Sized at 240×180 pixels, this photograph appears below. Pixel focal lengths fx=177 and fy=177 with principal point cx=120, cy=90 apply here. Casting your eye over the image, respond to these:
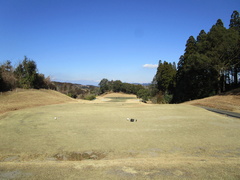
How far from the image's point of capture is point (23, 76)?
2630 centimetres

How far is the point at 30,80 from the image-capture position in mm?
26250

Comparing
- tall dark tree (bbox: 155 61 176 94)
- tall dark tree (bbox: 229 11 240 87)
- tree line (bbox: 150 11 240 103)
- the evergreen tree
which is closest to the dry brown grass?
tree line (bbox: 150 11 240 103)

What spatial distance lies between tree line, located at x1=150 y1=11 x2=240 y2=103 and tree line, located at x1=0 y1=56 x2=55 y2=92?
20.7 m

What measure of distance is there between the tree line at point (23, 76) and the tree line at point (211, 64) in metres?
20.7

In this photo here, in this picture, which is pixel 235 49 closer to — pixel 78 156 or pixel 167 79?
pixel 167 79

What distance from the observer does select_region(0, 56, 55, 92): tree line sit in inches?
850

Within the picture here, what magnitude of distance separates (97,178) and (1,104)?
51.0ft

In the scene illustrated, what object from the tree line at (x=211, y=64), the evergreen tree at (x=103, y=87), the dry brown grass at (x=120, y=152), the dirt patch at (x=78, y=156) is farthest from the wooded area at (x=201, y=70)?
the evergreen tree at (x=103, y=87)

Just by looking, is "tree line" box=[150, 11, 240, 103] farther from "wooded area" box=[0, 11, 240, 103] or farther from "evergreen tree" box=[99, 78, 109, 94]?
"evergreen tree" box=[99, 78, 109, 94]

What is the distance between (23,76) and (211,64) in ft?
85.6

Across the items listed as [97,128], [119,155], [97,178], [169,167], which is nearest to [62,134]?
[97,128]

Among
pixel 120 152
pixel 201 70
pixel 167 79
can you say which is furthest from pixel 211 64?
pixel 120 152

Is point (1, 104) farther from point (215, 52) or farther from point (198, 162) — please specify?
point (215, 52)

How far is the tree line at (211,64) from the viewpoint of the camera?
21.4 m
